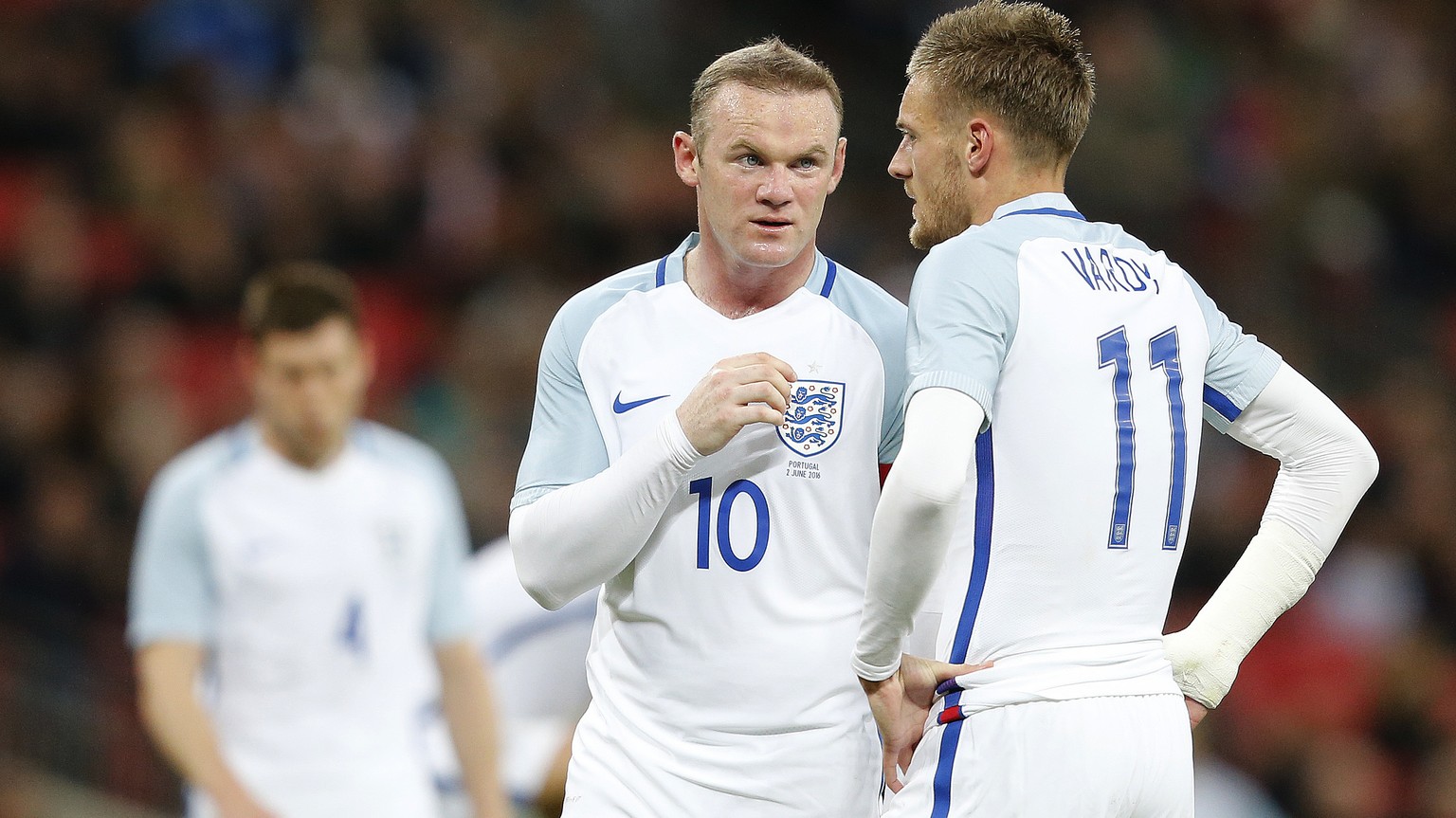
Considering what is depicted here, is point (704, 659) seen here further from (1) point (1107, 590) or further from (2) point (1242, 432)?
(2) point (1242, 432)

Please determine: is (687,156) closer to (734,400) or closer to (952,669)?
(734,400)

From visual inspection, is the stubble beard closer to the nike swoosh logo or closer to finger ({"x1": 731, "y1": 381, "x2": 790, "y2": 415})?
finger ({"x1": 731, "y1": 381, "x2": 790, "y2": 415})

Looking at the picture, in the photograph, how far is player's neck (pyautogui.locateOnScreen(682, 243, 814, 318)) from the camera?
370 centimetres

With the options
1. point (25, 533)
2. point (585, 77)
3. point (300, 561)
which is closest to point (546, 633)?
point (300, 561)

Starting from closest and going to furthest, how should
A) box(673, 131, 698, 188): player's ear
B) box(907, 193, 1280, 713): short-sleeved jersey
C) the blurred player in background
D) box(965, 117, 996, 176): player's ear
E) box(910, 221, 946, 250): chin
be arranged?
1. box(907, 193, 1280, 713): short-sleeved jersey
2. box(965, 117, 996, 176): player's ear
3. box(910, 221, 946, 250): chin
4. box(673, 131, 698, 188): player's ear
5. the blurred player in background

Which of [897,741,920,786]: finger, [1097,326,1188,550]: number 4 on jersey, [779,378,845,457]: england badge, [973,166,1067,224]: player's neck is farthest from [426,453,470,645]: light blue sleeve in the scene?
[1097,326,1188,550]: number 4 on jersey

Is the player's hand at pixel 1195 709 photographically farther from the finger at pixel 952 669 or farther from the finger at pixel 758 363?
the finger at pixel 758 363

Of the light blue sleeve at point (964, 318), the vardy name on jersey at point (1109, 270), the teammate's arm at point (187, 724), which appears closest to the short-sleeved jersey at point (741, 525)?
the light blue sleeve at point (964, 318)

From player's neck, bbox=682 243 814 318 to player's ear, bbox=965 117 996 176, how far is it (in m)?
0.47

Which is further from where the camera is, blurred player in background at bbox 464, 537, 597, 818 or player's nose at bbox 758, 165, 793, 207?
blurred player in background at bbox 464, 537, 597, 818

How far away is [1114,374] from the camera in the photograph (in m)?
3.22

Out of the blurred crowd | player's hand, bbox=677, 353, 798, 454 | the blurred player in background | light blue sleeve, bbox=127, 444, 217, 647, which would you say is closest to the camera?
player's hand, bbox=677, 353, 798, 454

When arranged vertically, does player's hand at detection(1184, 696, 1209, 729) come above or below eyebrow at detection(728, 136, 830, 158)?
below

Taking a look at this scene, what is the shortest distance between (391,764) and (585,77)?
8.01 meters
